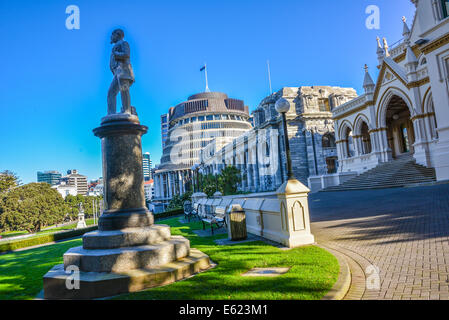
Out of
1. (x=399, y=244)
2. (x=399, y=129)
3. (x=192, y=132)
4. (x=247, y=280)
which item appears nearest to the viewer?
(x=247, y=280)

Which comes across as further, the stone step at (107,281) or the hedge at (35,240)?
the hedge at (35,240)

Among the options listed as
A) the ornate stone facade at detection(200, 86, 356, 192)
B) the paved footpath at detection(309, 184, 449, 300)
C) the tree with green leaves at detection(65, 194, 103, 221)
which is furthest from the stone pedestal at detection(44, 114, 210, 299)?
the tree with green leaves at detection(65, 194, 103, 221)

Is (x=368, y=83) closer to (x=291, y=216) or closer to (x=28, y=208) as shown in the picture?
(x=291, y=216)

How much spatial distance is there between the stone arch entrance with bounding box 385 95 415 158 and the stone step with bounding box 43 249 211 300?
29209mm

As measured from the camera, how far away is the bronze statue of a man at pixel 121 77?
7.69 m

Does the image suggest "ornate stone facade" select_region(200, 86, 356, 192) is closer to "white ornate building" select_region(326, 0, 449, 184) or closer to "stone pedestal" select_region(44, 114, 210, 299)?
"white ornate building" select_region(326, 0, 449, 184)

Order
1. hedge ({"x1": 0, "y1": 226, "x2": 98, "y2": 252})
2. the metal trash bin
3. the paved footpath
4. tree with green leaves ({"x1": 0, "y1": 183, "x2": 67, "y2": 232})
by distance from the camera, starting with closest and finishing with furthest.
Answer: the paved footpath < the metal trash bin < hedge ({"x1": 0, "y1": 226, "x2": 98, "y2": 252}) < tree with green leaves ({"x1": 0, "y1": 183, "x2": 67, "y2": 232})

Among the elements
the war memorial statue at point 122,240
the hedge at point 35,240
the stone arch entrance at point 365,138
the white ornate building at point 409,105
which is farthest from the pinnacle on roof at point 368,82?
the hedge at point 35,240

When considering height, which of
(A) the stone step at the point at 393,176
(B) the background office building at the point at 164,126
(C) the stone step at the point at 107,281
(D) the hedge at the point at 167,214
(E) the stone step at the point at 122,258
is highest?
(B) the background office building at the point at 164,126

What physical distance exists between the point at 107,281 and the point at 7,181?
2223 inches

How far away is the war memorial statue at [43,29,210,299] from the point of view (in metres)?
5.16

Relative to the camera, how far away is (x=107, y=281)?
16.4 feet

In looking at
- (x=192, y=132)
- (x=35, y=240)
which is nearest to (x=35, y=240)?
(x=35, y=240)

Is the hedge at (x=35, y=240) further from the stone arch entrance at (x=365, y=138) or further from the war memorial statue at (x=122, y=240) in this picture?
the stone arch entrance at (x=365, y=138)
